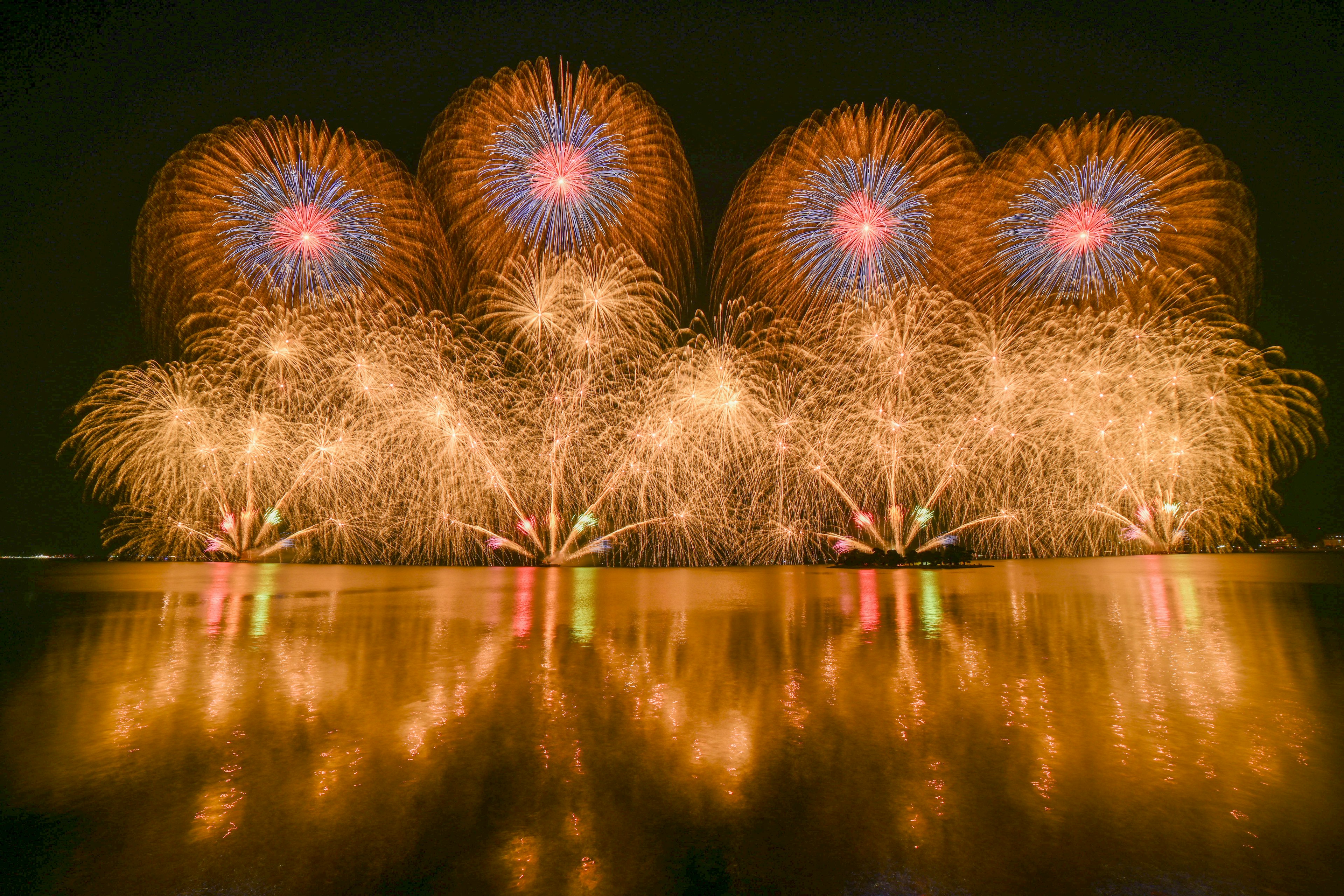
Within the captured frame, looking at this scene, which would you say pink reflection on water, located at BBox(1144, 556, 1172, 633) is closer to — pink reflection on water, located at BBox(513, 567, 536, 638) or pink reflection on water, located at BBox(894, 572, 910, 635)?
pink reflection on water, located at BBox(894, 572, 910, 635)

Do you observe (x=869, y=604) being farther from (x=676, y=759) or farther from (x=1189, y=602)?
(x=676, y=759)

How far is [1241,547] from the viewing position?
60719mm

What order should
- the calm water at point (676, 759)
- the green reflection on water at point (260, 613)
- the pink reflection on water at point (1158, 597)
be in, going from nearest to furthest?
1. the calm water at point (676, 759)
2. the green reflection on water at point (260, 613)
3. the pink reflection on water at point (1158, 597)

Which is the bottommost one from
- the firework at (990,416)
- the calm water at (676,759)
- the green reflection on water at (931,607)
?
the calm water at (676,759)

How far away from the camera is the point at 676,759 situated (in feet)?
23.0

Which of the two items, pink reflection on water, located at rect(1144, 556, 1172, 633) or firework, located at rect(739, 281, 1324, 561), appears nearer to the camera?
pink reflection on water, located at rect(1144, 556, 1172, 633)

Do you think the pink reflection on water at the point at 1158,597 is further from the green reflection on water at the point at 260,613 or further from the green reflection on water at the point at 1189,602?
the green reflection on water at the point at 260,613

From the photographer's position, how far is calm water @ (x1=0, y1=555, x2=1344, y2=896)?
4930 millimetres

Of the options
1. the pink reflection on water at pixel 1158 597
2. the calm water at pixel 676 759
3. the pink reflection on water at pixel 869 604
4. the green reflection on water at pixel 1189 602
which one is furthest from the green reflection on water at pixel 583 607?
the green reflection on water at pixel 1189 602

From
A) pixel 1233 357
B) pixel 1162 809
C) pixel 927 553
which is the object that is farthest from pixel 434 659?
pixel 1233 357

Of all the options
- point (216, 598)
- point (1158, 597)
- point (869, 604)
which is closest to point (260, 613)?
point (216, 598)

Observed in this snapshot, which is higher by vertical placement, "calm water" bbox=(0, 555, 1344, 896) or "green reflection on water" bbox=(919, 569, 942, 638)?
"green reflection on water" bbox=(919, 569, 942, 638)

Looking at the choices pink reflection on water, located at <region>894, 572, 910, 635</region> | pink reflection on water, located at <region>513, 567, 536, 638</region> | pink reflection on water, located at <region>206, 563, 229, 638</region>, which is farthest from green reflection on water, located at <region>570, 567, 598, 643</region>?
pink reflection on water, located at <region>206, 563, 229, 638</region>

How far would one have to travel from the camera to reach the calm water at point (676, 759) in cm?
493
